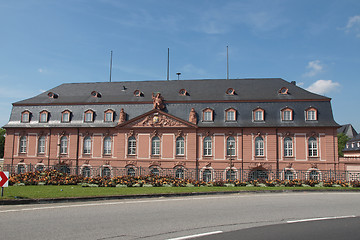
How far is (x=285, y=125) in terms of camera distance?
34.8 metres

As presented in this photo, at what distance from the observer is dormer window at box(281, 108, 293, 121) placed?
115ft

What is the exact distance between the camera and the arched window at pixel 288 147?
1367 inches

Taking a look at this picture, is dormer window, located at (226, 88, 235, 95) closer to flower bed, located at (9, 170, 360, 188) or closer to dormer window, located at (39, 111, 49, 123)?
flower bed, located at (9, 170, 360, 188)

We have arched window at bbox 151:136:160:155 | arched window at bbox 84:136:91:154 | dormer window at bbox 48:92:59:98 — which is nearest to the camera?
arched window at bbox 151:136:160:155

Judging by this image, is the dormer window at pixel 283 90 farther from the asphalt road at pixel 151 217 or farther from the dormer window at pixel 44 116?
the dormer window at pixel 44 116

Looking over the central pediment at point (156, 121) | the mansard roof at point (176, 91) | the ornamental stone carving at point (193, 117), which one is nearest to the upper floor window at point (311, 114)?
the mansard roof at point (176, 91)

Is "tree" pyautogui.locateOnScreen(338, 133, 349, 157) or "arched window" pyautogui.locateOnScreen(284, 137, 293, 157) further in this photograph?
"tree" pyautogui.locateOnScreen(338, 133, 349, 157)

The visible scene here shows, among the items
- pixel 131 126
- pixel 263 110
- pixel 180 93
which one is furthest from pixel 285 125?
pixel 131 126

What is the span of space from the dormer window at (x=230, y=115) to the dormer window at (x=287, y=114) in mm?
5563

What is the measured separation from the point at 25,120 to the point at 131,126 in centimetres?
1470

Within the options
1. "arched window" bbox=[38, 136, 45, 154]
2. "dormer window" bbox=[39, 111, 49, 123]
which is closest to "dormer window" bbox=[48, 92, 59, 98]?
"dormer window" bbox=[39, 111, 49, 123]

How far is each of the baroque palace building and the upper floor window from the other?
115 millimetres

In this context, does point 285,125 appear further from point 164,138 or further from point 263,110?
point 164,138

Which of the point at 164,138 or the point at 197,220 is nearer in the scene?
the point at 197,220
